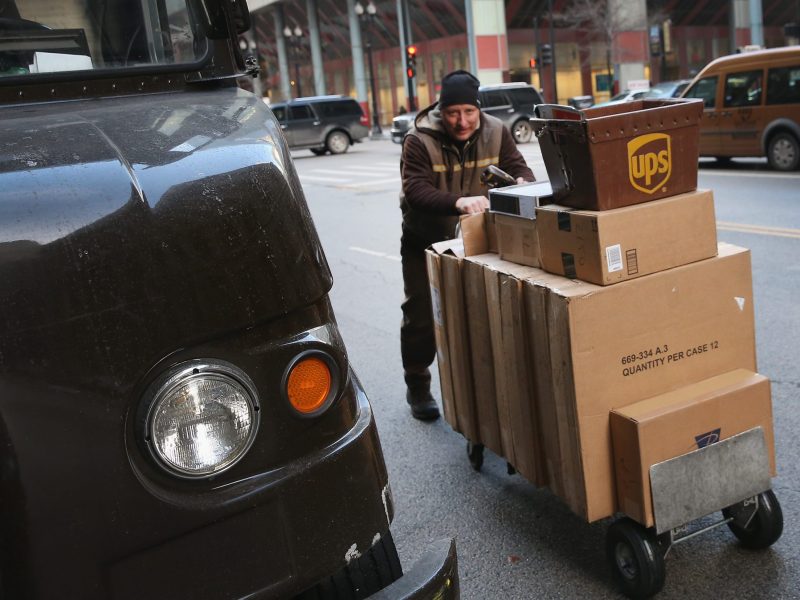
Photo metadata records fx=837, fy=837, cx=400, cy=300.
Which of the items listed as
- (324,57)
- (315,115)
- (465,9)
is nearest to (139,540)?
(315,115)

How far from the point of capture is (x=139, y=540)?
1571 mm

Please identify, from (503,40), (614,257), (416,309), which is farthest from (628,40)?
(614,257)

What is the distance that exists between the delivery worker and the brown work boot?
35cm

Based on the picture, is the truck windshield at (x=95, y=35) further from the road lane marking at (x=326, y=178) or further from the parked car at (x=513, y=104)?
the parked car at (x=513, y=104)

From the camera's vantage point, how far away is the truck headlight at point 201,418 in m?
1.60

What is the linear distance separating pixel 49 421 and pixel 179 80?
56.5 inches

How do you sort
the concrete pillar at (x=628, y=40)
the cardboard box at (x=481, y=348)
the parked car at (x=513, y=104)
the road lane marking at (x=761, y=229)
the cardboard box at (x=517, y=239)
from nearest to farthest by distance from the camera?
the cardboard box at (x=517, y=239)
the cardboard box at (x=481, y=348)
the road lane marking at (x=761, y=229)
the parked car at (x=513, y=104)
the concrete pillar at (x=628, y=40)

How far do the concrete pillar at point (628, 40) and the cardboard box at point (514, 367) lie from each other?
47111 millimetres

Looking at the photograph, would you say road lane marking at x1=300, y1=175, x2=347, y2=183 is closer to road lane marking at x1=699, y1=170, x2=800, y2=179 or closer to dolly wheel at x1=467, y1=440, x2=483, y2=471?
road lane marking at x1=699, y1=170, x2=800, y2=179

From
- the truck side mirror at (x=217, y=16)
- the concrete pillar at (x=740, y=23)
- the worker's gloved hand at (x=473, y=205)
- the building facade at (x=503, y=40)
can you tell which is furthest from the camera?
the concrete pillar at (x=740, y=23)

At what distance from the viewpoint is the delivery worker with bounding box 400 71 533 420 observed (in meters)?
4.00

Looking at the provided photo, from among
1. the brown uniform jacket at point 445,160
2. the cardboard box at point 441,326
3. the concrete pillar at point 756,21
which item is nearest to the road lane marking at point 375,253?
the brown uniform jacket at point 445,160

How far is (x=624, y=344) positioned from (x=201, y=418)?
1665mm

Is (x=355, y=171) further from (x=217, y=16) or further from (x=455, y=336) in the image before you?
(x=217, y=16)
